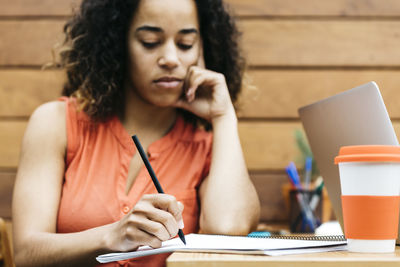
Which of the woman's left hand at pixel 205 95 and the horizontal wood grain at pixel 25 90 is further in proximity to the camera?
the horizontal wood grain at pixel 25 90

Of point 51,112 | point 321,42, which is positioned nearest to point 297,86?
point 321,42

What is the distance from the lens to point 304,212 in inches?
60.9

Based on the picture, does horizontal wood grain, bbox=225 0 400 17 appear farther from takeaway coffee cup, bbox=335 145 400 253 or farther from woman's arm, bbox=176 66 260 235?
takeaway coffee cup, bbox=335 145 400 253

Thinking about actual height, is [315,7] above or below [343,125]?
above

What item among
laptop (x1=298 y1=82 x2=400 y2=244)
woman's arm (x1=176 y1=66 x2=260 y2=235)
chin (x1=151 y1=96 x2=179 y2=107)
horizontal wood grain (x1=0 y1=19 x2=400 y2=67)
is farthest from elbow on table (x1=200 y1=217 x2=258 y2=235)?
horizontal wood grain (x1=0 y1=19 x2=400 y2=67)

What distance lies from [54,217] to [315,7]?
1.25 metres

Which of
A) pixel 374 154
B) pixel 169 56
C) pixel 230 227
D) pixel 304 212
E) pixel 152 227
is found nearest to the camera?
pixel 374 154

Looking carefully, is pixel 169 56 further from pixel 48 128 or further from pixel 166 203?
pixel 166 203

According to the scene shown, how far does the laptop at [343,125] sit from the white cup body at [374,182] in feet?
0.17

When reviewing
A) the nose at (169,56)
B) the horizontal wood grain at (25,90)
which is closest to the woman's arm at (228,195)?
the nose at (169,56)

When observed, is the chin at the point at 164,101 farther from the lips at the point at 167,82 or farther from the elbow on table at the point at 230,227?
the elbow on table at the point at 230,227

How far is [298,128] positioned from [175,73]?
723 millimetres

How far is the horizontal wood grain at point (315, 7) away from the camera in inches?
72.1

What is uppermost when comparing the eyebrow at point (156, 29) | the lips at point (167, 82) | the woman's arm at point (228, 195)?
the eyebrow at point (156, 29)
